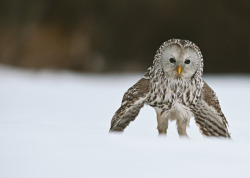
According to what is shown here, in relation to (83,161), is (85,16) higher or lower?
higher

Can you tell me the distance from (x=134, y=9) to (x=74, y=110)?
6.15m

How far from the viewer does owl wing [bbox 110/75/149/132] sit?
4137 mm

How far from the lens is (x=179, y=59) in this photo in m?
4.10

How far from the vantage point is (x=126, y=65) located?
39.2 ft

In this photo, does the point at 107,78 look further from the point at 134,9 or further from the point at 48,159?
the point at 48,159

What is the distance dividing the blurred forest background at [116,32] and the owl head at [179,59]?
715 cm

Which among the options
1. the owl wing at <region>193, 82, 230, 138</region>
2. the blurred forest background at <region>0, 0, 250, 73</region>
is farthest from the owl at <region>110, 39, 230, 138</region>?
the blurred forest background at <region>0, 0, 250, 73</region>

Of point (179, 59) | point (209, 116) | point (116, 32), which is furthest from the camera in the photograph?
point (116, 32)

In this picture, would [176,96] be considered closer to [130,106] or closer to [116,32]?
[130,106]

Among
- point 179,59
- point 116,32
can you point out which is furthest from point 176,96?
point 116,32

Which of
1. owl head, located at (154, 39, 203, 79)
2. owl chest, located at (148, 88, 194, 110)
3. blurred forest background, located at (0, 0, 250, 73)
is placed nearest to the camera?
owl head, located at (154, 39, 203, 79)

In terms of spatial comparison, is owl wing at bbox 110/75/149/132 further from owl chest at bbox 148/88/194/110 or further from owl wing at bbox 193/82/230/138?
owl wing at bbox 193/82/230/138

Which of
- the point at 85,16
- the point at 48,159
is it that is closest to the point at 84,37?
the point at 85,16

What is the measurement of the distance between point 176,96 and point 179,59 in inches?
11.8
